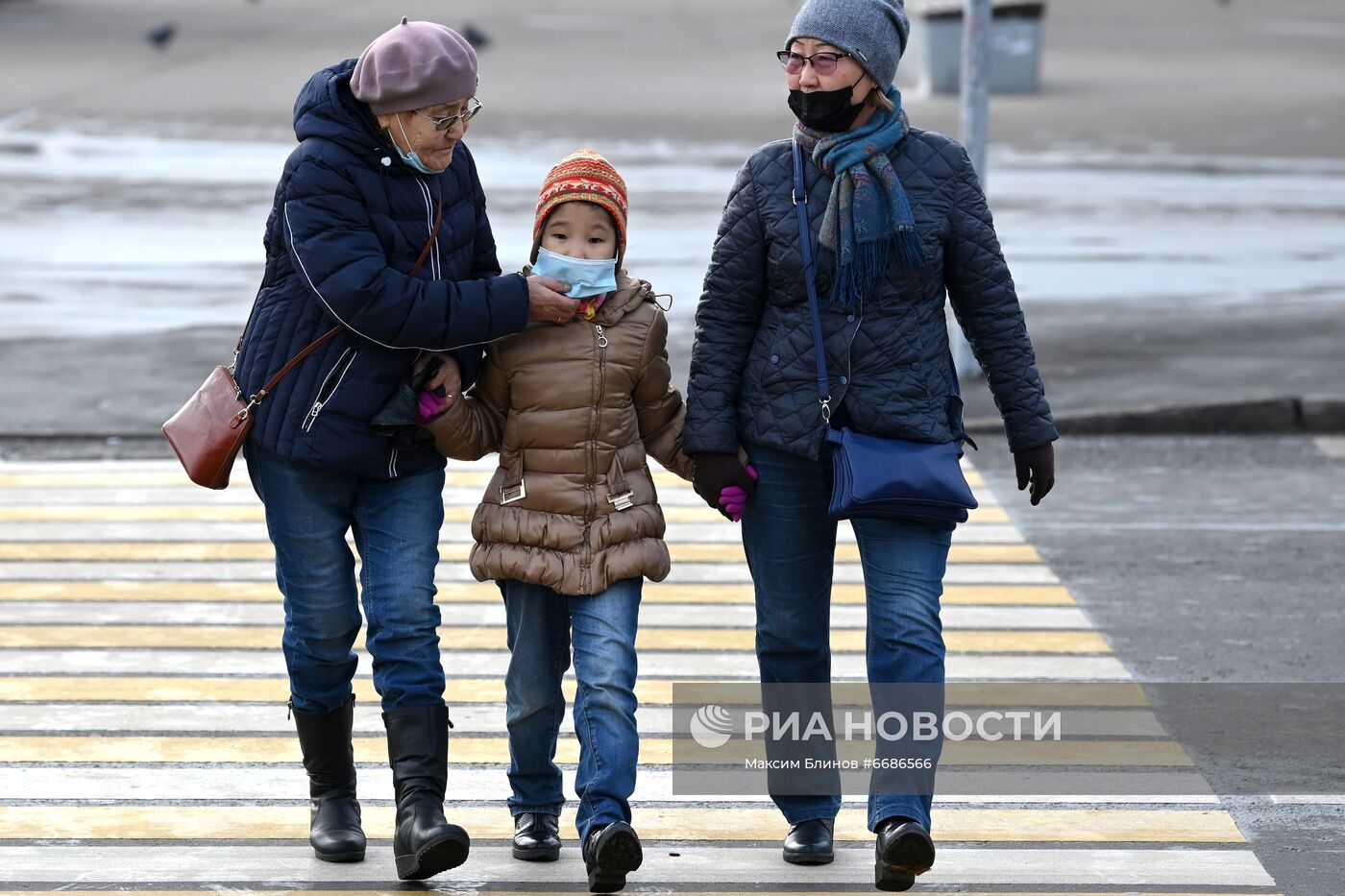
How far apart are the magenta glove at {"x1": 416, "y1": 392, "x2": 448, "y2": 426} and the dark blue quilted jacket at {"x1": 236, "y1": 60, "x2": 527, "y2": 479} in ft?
0.27

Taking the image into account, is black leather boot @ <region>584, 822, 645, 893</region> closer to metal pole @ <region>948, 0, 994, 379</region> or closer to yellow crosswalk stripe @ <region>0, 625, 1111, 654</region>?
yellow crosswalk stripe @ <region>0, 625, 1111, 654</region>

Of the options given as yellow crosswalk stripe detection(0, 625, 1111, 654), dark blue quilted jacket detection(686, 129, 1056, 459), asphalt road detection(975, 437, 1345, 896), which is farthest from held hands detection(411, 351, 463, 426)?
asphalt road detection(975, 437, 1345, 896)

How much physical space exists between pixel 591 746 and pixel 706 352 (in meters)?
0.85

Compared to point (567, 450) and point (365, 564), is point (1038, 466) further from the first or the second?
point (365, 564)

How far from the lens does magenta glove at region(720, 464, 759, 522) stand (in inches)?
160

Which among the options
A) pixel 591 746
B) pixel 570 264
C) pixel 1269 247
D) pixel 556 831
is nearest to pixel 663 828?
pixel 556 831

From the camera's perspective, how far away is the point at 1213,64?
26.1m

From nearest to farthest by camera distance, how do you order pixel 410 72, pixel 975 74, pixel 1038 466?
pixel 410 72, pixel 1038 466, pixel 975 74

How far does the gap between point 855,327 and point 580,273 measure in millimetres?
570

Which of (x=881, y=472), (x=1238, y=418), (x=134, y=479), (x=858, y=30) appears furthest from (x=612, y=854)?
(x=1238, y=418)

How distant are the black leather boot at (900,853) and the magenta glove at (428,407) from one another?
1.21 metres

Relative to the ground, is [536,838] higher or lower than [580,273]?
lower

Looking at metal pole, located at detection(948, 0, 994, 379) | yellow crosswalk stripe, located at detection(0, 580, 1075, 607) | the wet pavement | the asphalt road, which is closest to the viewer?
the asphalt road

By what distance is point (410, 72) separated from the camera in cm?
378
